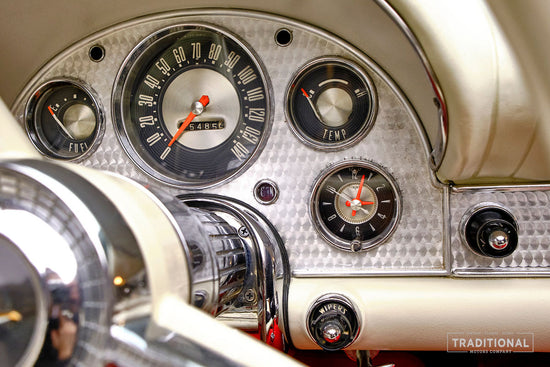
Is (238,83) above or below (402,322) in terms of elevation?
above

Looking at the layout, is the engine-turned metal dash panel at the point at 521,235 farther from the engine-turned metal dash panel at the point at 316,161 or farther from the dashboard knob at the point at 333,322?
the dashboard knob at the point at 333,322

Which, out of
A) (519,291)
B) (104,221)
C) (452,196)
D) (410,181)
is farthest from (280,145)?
(104,221)

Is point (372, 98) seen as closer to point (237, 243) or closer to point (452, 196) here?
point (452, 196)

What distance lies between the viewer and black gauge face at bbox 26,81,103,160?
1836 millimetres

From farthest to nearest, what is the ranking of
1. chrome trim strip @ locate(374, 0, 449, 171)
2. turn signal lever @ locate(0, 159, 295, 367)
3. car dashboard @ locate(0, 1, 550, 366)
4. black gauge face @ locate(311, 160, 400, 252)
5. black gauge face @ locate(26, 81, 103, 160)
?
black gauge face @ locate(26, 81, 103, 160) < black gauge face @ locate(311, 160, 400, 252) < car dashboard @ locate(0, 1, 550, 366) < chrome trim strip @ locate(374, 0, 449, 171) < turn signal lever @ locate(0, 159, 295, 367)

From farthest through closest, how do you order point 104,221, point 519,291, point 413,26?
point 519,291
point 413,26
point 104,221

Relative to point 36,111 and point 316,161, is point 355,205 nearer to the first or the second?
point 316,161

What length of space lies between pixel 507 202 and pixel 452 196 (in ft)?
0.49

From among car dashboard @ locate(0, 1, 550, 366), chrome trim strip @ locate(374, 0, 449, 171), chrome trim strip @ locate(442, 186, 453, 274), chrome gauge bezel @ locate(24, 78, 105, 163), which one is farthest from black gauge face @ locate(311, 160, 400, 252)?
chrome gauge bezel @ locate(24, 78, 105, 163)

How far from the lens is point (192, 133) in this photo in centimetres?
175

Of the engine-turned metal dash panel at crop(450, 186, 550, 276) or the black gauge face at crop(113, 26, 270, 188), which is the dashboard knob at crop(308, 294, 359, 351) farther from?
the black gauge face at crop(113, 26, 270, 188)

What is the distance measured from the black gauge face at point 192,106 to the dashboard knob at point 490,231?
669mm

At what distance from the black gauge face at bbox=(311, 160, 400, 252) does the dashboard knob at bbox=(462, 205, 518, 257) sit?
0.69ft

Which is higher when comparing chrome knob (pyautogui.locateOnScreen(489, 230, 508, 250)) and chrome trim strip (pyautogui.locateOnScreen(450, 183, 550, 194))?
chrome trim strip (pyautogui.locateOnScreen(450, 183, 550, 194))
